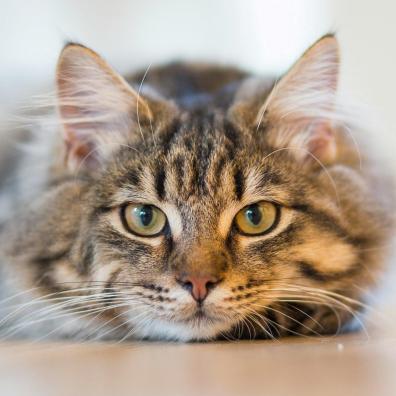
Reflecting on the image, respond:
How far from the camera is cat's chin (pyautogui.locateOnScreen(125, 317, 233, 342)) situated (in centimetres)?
129

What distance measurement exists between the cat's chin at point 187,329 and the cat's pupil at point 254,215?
0.22m

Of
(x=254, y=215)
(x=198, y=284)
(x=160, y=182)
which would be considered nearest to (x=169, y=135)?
(x=160, y=182)

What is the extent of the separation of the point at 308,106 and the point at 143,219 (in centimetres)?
48

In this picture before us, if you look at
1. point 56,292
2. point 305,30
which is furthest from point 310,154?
point 305,30

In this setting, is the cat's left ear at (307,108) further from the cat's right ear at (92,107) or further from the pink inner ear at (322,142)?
the cat's right ear at (92,107)

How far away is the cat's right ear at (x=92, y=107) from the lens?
4.73 ft

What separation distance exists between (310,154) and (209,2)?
1.04 meters

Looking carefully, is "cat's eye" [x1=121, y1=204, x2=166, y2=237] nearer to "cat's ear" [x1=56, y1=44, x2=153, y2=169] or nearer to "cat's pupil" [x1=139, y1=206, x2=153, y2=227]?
"cat's pupil" [x1=139, y1=206, x2=153, y2=227]

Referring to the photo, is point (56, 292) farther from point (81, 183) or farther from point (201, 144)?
point (201, 144)

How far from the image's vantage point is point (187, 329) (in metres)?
1.30

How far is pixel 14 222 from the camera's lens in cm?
160

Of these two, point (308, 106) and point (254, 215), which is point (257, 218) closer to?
point (254, 215)

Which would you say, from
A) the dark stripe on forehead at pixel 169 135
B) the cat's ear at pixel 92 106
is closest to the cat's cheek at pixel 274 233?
the dark stripe on forehead at pixel 169 135

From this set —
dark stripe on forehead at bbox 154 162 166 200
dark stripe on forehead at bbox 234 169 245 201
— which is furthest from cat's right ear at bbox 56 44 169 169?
dark stripe on forehead at bbox 234 169 245 201
